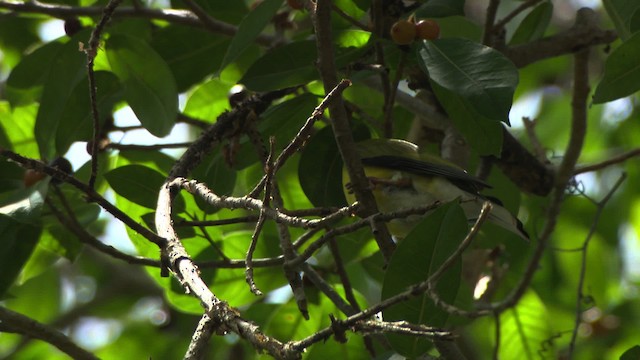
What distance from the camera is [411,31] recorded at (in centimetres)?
288

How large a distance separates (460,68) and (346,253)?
1.18 metres

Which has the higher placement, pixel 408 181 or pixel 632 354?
pixel 408 181

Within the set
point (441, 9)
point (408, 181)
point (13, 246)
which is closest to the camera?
point (441, 9)

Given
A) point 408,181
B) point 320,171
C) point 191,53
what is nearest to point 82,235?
point 320,171

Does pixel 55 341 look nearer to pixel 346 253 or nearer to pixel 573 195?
pixel 346 253

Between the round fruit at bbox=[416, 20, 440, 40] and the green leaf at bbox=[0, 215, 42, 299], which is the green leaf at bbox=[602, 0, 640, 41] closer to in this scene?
the round fruit at bbox=[416, 20, 440, 40]

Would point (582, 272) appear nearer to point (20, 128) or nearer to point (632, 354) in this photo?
point (632, 354)

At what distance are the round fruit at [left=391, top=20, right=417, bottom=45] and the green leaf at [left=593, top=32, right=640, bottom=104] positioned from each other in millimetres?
621

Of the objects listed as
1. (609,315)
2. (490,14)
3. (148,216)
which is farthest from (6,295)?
(609,315)

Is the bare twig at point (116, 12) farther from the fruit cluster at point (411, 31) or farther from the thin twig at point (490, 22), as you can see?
the thin twig at point (490, 22)

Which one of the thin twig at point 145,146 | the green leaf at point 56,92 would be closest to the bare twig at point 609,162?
the thin twig at point 145,146

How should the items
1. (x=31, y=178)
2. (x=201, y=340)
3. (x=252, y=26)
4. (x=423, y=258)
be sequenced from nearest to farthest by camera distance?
(x=201, y=340)
(x=423, y=258)
(x=252, y=26)
(x=31, y=178)

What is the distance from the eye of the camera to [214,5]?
3.78 metres

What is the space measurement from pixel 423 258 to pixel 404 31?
83 cm
